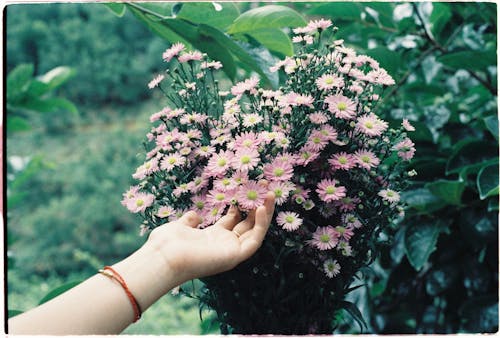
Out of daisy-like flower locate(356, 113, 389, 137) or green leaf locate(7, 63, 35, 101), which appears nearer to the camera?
daisy-like flower locate(356, 113, 389, 137)

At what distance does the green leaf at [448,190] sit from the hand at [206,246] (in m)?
0.43

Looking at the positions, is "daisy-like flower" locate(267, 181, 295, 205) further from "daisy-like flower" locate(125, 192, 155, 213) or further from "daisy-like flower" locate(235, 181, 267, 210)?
"daisy-like flower" locate(125, 192, 155, 213)

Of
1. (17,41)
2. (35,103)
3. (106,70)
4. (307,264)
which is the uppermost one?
(307,264)

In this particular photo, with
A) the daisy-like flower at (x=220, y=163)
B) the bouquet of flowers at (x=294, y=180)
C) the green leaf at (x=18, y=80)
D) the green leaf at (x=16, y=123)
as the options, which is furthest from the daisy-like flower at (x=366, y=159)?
the green leaf at (x=16, y=123)

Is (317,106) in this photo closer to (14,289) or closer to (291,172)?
(291,172)

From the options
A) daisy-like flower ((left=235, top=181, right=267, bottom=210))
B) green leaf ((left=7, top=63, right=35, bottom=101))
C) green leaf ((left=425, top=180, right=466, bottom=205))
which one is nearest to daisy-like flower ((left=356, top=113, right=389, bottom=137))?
daisy-like flower ((left=235, top=181, right=267, bottom=210))

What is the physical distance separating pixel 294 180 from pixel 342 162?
0.05 metres

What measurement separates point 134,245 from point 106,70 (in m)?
1.44

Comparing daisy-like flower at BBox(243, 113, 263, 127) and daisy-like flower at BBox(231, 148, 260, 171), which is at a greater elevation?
daisy-like flower at BBox(243, 113, 263, 127)

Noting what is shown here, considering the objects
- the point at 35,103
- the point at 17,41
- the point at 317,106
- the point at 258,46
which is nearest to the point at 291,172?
the point at 317,106

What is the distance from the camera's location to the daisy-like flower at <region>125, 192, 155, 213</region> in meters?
0.49

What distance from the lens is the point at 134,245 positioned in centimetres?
367

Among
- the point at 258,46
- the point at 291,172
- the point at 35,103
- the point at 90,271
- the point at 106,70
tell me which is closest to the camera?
the point at 291,172

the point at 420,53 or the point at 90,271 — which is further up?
the point at 420,53
